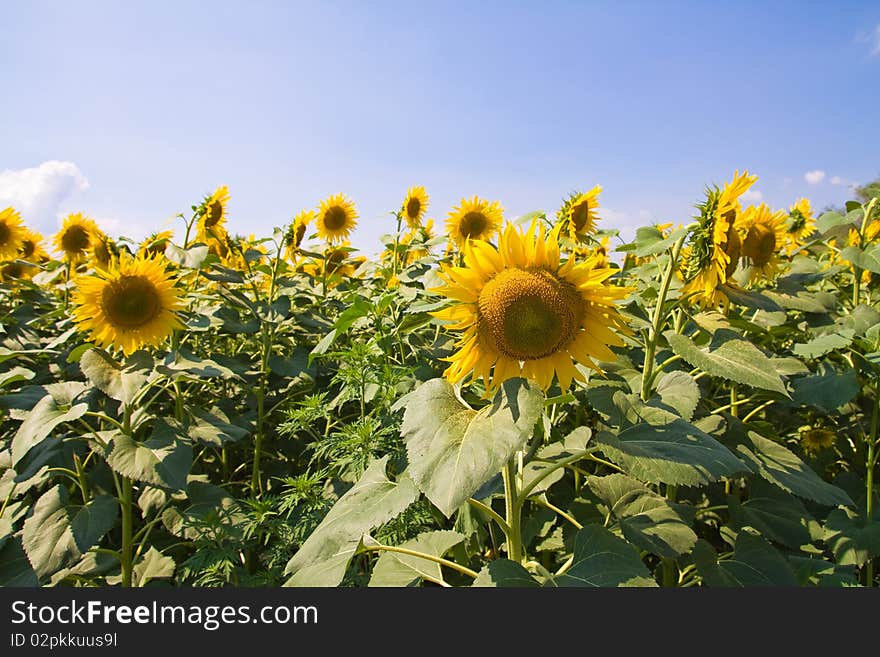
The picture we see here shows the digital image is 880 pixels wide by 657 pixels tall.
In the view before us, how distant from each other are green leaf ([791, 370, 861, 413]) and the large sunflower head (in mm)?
5936

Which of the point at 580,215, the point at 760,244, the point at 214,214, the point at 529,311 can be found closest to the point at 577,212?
the point at 580,215

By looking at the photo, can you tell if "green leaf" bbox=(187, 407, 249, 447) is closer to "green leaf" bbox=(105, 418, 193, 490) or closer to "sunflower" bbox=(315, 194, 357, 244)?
"green leaf" bbox=(105, 418, 193, 490)

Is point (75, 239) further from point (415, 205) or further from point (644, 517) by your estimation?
point (644, 517)

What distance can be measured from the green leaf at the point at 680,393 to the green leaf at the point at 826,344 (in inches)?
29.4

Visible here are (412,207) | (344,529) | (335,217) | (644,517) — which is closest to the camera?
(344,529)

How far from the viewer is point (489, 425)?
1191mm

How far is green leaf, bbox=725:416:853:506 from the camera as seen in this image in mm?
1652

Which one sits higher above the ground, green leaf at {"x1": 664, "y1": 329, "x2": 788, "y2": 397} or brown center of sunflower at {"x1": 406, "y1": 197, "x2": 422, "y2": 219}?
brown center of sunflower at {"x1": 406, "y1": 197, "x2": 422, "y2": 219}

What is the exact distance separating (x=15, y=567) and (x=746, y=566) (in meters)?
2.70

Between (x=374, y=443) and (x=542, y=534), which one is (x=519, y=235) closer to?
(x=374, y=443)

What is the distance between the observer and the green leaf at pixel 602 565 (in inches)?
50.3

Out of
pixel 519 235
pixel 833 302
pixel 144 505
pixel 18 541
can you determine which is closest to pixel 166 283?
pixel 144 505

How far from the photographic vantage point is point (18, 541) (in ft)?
7.91

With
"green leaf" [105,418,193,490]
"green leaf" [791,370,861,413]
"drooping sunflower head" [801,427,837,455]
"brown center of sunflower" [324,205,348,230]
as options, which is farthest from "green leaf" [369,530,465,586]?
"brown center of sunflower" [324,205,348,230]
